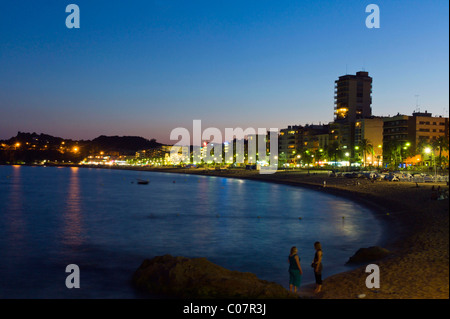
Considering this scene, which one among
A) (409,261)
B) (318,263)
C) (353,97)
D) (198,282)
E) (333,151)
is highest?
(353,97)

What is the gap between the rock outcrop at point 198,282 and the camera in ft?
41.3

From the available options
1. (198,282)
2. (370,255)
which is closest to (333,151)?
(370,255)

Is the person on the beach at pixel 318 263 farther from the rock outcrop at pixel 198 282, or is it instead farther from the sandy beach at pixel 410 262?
the rock outcrop at pixel 198 282

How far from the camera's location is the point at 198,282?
1370 centimetres

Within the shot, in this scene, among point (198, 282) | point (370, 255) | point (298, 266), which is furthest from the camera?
point (370, 255)

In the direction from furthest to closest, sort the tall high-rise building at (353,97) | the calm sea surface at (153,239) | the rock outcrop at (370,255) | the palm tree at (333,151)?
the tall high-rise building at (353,97) < the palm tree at (333,151) < the calm sea surface at (153,239) < the rock outcrop at (370,255)

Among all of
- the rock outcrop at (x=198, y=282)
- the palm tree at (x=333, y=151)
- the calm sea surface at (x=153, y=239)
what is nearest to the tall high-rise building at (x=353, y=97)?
the palm tree at (x=333, y=151)

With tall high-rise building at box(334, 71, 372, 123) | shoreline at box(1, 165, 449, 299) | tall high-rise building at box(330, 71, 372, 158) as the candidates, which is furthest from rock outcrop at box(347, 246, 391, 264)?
tall high-rise building at box(334, 71, 372, 123)

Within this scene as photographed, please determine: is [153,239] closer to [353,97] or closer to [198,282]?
[198,282]

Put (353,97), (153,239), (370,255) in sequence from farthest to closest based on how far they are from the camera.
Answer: (353,97) < (153,239) < (370,255)

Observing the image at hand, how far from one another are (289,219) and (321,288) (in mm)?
24100

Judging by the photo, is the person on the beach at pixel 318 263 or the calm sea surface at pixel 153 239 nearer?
the person on the beach at pixel 318 263

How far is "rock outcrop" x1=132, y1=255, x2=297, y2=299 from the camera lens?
1258cm
